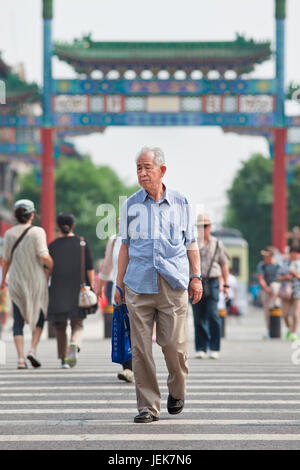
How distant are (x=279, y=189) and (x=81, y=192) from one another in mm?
37119

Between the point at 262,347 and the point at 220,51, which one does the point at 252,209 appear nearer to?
the point at 220,51

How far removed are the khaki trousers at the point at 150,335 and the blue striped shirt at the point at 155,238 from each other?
0.07 metres

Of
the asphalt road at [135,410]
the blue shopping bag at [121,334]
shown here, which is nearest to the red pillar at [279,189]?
the asphalt road at [135,410]

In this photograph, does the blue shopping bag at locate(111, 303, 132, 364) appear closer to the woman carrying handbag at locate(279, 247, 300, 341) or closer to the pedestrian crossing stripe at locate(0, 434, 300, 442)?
the pedestrian crossing stripe at locate(0, 434, 300, 442)

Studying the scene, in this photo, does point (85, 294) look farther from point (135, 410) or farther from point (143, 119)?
point (143, 119)

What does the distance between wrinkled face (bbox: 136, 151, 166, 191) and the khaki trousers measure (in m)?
0.60

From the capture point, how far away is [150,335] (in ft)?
22.3

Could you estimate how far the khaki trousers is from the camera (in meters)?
6.74

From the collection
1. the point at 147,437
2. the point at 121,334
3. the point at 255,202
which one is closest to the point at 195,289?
the point at 121,334

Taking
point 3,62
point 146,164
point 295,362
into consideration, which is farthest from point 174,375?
point 3,62

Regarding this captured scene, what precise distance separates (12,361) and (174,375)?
224 inches

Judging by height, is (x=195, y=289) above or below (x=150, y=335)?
above

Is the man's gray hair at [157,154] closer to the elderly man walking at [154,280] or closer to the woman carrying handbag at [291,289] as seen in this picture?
the elderly man walking at [154,280]

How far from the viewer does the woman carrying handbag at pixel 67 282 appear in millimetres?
11000
